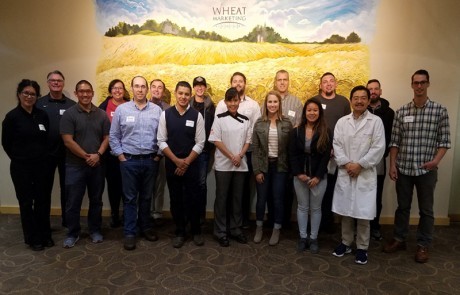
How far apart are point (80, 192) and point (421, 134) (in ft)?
11.5

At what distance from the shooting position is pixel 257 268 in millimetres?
2967

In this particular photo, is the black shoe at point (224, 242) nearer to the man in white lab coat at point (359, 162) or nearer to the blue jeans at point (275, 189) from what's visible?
the blue jeans at point (275, 189)

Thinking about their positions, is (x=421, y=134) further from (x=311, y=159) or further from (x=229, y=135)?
(x=229, y=135)

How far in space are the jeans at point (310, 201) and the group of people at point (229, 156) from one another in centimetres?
1

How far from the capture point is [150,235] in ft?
11.6

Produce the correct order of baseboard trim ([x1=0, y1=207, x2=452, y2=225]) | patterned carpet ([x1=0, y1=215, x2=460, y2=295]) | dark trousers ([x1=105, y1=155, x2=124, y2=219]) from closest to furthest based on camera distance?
patterned carpet ([x1=0, y1=215, x2=460, y2=295]) < dark trousers ([x1=105, y1=155, x2=124, y2=219]) < baseboard trim ([x1=0, y1=207, x2=452, y2=225])

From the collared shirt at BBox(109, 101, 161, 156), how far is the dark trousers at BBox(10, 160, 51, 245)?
77 centimetres

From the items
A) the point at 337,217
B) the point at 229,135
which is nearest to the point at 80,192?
the point at 229,135

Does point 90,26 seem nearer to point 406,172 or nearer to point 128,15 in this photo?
point 128,15

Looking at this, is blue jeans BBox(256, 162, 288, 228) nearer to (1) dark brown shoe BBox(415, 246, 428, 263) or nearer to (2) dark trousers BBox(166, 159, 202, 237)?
(2) dark trousers BBox(166, 159, 202, 237)

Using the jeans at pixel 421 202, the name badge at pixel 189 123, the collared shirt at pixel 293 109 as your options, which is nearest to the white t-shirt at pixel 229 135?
the name badge at pixel 189 123

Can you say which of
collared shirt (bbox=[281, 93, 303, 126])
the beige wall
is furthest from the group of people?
the beige wall

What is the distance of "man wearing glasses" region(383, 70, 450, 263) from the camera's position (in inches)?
120

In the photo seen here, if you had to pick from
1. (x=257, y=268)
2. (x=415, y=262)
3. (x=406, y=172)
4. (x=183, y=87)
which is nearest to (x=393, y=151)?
(x=406, y=172)
